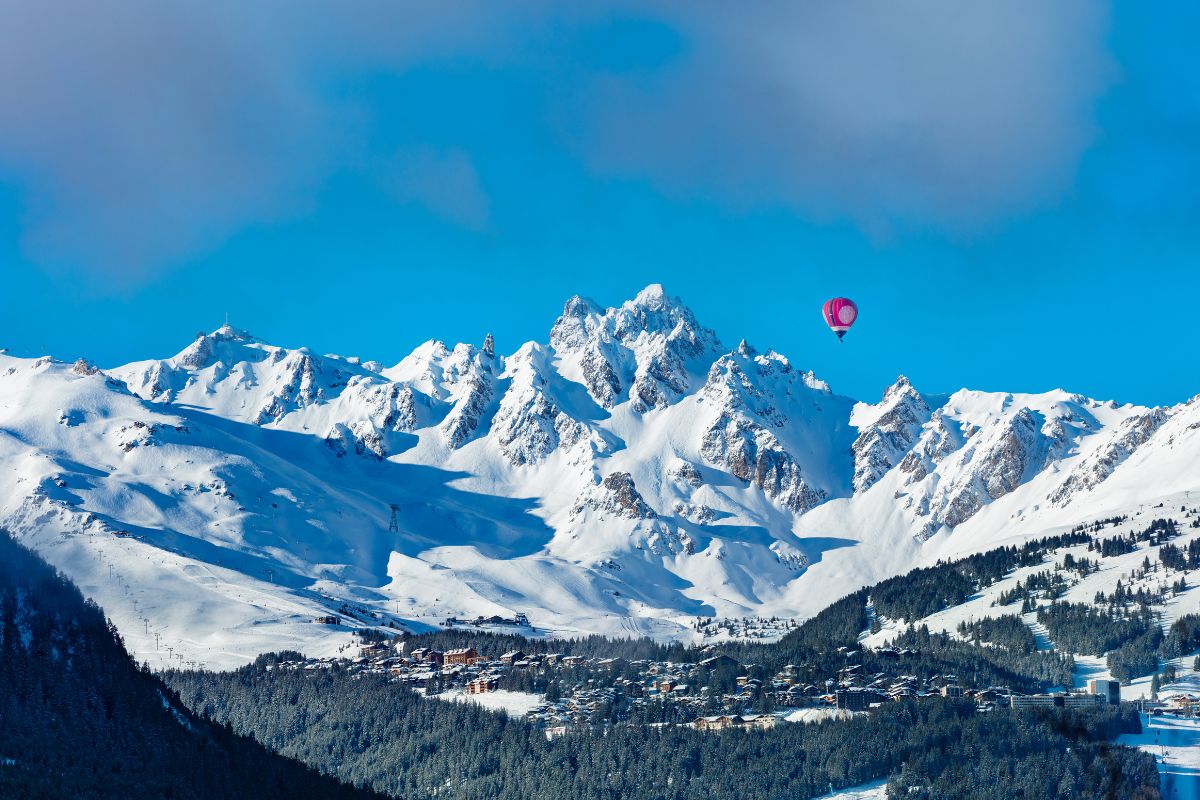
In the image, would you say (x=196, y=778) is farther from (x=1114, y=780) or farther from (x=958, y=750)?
(x=1114, y=780)

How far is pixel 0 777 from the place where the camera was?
407ft

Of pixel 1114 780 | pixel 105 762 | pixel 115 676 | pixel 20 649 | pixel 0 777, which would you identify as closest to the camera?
pixel 0 777

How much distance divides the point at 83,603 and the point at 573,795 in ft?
225

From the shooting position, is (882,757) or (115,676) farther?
(882,757)

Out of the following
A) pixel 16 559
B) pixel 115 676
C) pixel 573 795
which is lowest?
pixel 573 795

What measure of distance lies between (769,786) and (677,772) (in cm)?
→ 1397

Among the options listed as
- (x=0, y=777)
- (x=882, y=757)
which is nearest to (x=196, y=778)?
(x=0, y=777)

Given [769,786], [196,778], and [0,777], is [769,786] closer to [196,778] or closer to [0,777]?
[196,778]

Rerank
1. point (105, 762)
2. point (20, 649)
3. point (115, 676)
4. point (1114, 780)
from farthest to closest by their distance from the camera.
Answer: point (1114, 780) < point (115, 676) < point (20, 649) < point (105, 762)

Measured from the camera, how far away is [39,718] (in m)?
151

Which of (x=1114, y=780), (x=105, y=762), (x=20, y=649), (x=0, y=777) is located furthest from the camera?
→ (x=1114, y=780)

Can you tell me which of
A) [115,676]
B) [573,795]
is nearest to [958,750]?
[573,795]

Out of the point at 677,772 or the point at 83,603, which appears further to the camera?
the point at 677,772

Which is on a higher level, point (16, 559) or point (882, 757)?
point (16, 559)
